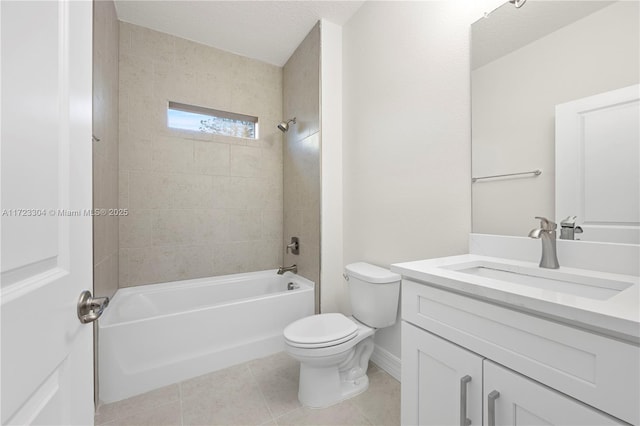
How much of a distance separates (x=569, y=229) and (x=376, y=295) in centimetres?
98

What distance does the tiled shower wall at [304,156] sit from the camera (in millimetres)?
2303

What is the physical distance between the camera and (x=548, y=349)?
0.62 m

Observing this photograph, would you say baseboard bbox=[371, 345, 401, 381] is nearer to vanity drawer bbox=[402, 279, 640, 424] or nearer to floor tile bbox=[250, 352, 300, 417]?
floor tile bbox=[250, 352, 300, 417]

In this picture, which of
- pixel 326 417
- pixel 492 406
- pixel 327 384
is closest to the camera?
pixel 492 406

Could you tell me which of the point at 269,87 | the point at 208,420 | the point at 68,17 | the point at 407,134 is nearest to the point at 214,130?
the point at 269,87

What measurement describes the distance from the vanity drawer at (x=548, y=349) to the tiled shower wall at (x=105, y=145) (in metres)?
1.76

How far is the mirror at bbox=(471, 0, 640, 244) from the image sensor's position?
0.88 metres

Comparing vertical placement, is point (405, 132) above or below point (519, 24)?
below

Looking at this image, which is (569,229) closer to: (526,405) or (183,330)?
(526,405)

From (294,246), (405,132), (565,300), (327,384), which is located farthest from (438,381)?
(294,246)

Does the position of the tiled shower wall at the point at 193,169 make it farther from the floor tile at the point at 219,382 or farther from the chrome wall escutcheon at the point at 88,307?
the chrome wall escutcheon at the point at 88,307

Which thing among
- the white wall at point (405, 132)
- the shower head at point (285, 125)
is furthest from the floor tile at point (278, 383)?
the shower head at point (285, 125)

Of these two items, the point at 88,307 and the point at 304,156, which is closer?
the point at 88,307

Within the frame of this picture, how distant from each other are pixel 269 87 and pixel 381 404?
2972 millimetres
